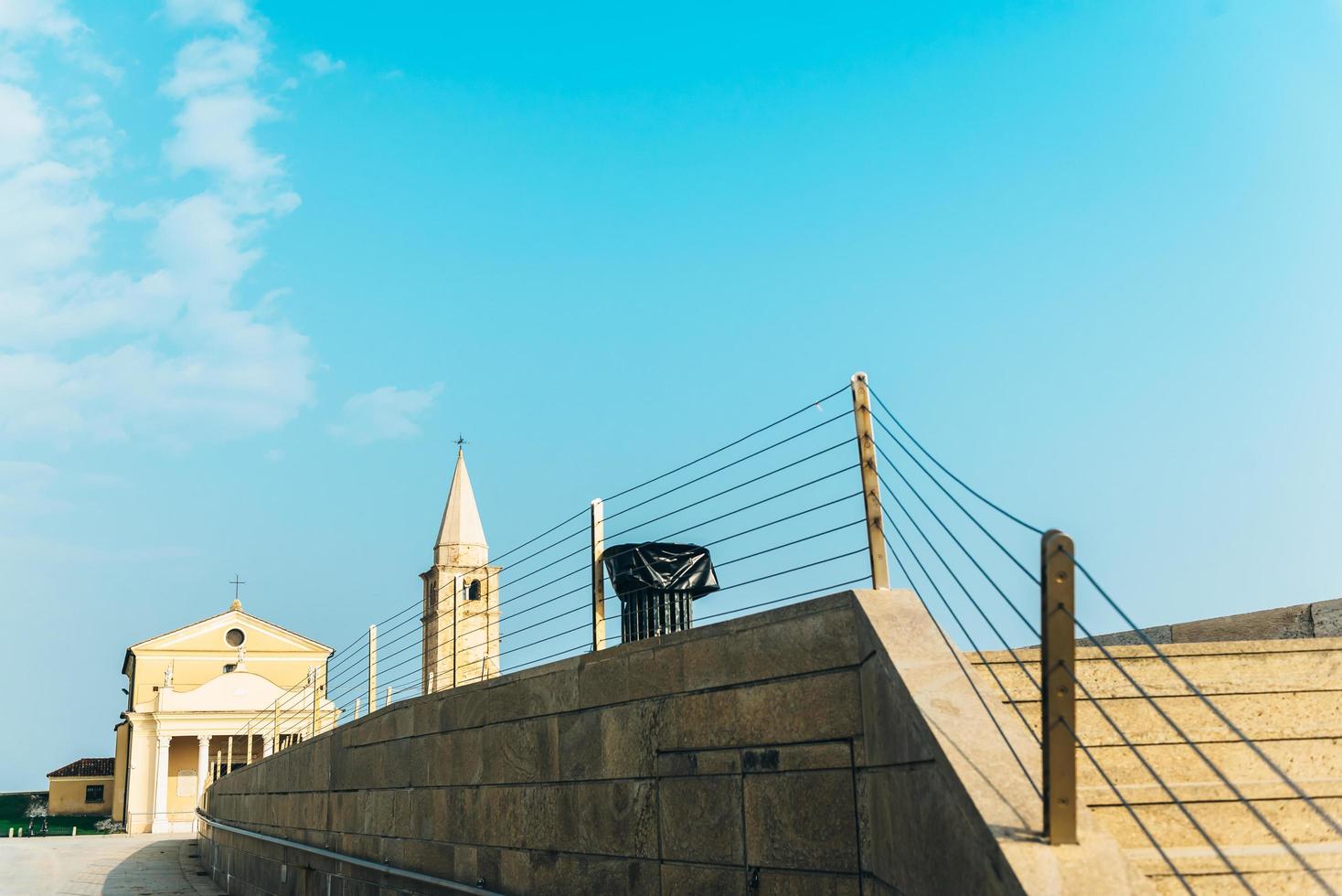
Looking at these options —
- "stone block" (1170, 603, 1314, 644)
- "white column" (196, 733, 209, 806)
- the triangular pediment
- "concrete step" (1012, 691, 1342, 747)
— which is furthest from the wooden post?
the triangular pediment

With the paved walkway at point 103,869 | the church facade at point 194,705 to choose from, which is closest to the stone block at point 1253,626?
the paved walkway at point 103,869

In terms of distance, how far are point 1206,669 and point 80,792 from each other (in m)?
62.6

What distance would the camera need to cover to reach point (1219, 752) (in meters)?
4.65

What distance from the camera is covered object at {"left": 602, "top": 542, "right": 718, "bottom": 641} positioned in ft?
26.1

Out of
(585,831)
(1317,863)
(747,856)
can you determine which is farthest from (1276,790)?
(585,831)

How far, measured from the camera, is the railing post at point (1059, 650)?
9.82 ft

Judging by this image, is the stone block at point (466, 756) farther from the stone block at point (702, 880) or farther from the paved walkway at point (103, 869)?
the paved walkway at point (103, 869)

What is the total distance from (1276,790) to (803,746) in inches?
72.9

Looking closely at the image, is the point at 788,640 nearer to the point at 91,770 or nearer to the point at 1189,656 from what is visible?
the point at 1189,656

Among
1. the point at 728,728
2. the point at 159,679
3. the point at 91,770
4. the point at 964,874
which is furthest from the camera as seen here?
the point at 91,770

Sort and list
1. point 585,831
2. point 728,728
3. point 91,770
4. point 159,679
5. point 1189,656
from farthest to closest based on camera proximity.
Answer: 1. point 91,770
2. point 159,679
3. point 585,831
4. point 728,728
5. point 1189,656

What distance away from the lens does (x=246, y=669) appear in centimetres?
5212

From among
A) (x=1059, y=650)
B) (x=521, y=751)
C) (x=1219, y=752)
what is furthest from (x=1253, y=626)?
(x=1059, y=650)

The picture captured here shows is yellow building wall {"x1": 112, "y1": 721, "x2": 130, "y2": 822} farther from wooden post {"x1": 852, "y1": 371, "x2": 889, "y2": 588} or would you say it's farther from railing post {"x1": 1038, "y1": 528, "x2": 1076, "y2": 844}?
railing post {"x1": 1038, "y1": 528, "x2": 1076, "y2": 844}
